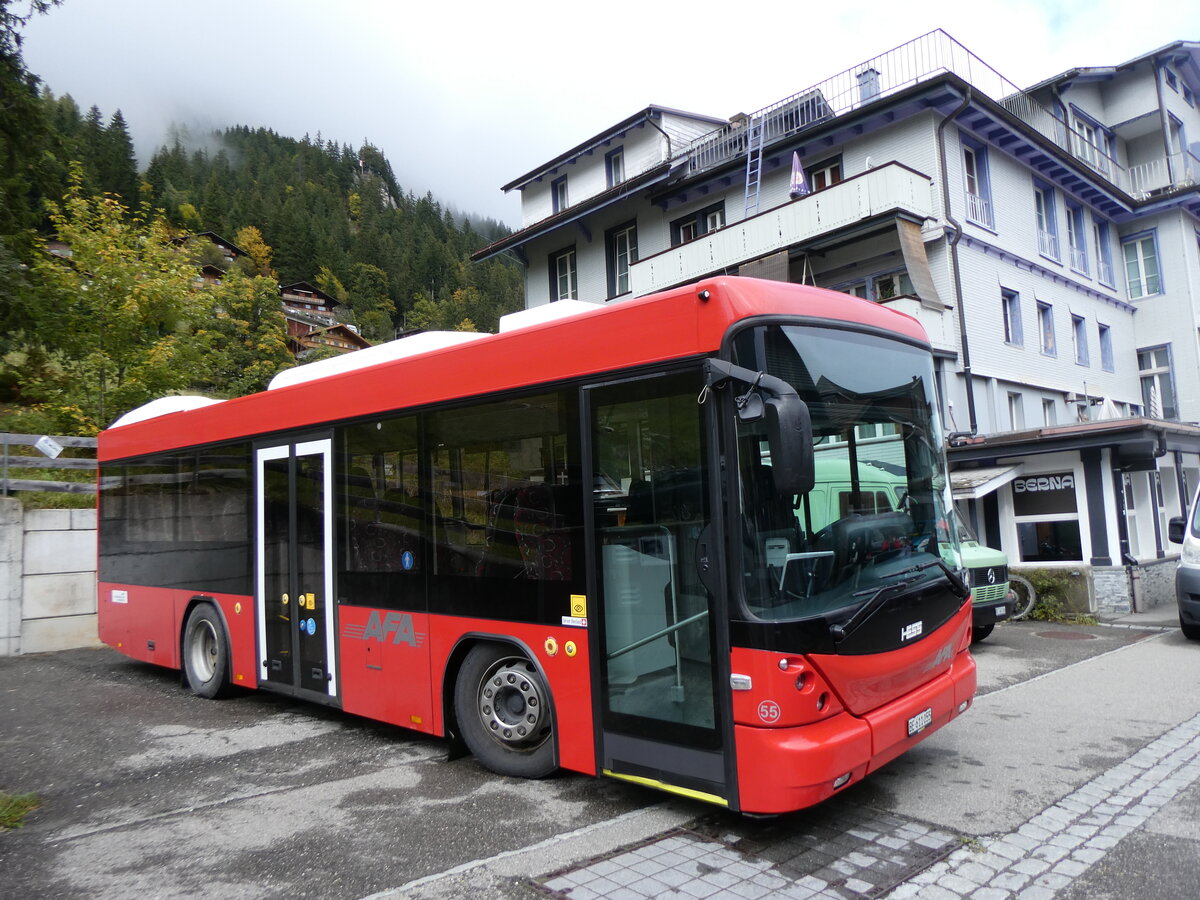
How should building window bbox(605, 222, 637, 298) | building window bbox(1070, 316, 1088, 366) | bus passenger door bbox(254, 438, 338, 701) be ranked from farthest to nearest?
building window bbox(605, 222, 637, 298) → building window bbox(1070, 316, 1088, 366) → bus passenger door bbox(254, 438, 338, 701)

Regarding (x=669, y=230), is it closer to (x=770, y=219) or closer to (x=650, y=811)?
(x=770, y=219)

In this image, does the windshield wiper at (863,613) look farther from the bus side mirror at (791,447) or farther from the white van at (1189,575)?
the white van at (1189,575)

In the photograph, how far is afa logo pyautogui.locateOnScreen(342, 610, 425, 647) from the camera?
625 cm

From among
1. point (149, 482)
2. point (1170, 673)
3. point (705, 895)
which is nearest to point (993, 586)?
point (1170, 673)

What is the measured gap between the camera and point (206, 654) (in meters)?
8.86

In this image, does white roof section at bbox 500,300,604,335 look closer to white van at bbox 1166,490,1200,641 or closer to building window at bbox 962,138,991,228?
white van at bbox 1166,490,1200,641

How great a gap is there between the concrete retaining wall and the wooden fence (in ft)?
2.62

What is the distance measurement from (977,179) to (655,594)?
18341 mm

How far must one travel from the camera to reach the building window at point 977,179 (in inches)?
740

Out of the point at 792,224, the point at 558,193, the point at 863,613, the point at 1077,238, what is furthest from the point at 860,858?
the point at 558,193

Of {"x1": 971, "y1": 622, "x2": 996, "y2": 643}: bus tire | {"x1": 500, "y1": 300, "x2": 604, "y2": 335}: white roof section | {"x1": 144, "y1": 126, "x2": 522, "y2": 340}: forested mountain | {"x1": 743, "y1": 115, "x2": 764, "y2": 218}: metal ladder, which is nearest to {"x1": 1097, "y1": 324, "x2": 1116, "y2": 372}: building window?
{"x1": 743, "y1": 115, "x2": 764, "y2": 218}: metal ladder

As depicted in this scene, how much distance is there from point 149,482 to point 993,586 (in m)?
10.6

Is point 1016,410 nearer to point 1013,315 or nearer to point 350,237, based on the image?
point 1013,315

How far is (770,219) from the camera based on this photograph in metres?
19.1
